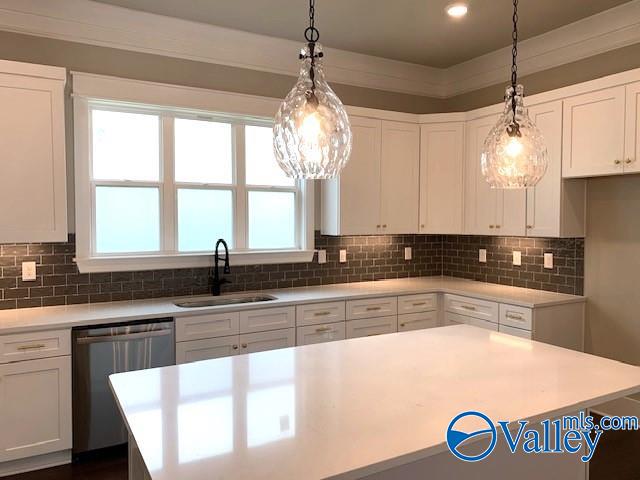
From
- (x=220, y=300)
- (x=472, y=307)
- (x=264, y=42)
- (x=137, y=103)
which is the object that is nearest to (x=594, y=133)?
(x=472, y=307)

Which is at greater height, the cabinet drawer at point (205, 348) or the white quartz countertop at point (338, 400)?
the white quartz countertop at point (338, 400)

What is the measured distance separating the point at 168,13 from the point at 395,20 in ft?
5.32

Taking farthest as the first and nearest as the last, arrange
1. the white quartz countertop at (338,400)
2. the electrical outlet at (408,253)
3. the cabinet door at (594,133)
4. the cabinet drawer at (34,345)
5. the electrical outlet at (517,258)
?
the electrical outlet at (408,253) → the electrical outlet at (517,258) → the cabinet door at (594,133) → the cabinet drawer at (34,345) → the white quartz countertop at (338,400)

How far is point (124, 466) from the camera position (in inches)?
114

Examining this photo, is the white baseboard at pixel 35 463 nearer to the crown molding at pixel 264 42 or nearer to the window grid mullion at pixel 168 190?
the window grid mullion at pixel 168 190

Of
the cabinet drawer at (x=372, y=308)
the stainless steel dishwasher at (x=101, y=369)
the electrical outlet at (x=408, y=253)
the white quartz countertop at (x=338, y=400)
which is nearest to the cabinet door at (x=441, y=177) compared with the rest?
the electrical outlet at (x=408, y=253)

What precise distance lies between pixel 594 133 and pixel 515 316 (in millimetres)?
1367

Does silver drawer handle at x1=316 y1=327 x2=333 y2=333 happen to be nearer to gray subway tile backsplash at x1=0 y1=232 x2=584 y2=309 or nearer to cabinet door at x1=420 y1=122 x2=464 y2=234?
gray subway tile backsplash at x1=0 y1=232 x2=584 y2=309

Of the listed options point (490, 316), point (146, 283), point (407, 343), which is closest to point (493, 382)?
point (407, 343)

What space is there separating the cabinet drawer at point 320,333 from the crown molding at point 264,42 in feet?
6.87

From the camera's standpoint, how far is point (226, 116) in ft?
12.5

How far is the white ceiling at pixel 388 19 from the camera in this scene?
326 centimetres

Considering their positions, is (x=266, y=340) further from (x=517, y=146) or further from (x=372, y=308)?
(x=517, y=146)

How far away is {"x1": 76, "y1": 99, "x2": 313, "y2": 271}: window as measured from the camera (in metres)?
3.44
